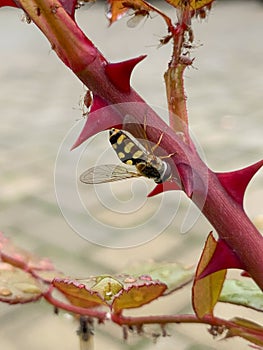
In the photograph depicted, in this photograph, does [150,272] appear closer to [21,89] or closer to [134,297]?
[134,297]

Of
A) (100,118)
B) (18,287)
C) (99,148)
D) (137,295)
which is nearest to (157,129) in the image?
(100,118)

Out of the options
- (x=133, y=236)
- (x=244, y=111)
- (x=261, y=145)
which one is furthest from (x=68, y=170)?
(x=244, y=111)

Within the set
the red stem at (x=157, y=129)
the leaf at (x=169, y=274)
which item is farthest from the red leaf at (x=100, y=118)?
the leaf at (x=169, y=274)

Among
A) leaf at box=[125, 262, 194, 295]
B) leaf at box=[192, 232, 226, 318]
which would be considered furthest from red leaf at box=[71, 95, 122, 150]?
leaf at box=[125, 262, 194, 295]

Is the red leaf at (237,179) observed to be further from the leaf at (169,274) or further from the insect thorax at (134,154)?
the leaf at (169,274)

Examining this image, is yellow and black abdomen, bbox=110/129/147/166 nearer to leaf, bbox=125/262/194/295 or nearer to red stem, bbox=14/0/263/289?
red stem, bbox=14/0/263/289

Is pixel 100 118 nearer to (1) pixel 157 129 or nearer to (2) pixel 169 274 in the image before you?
(1) pixel 157 129
